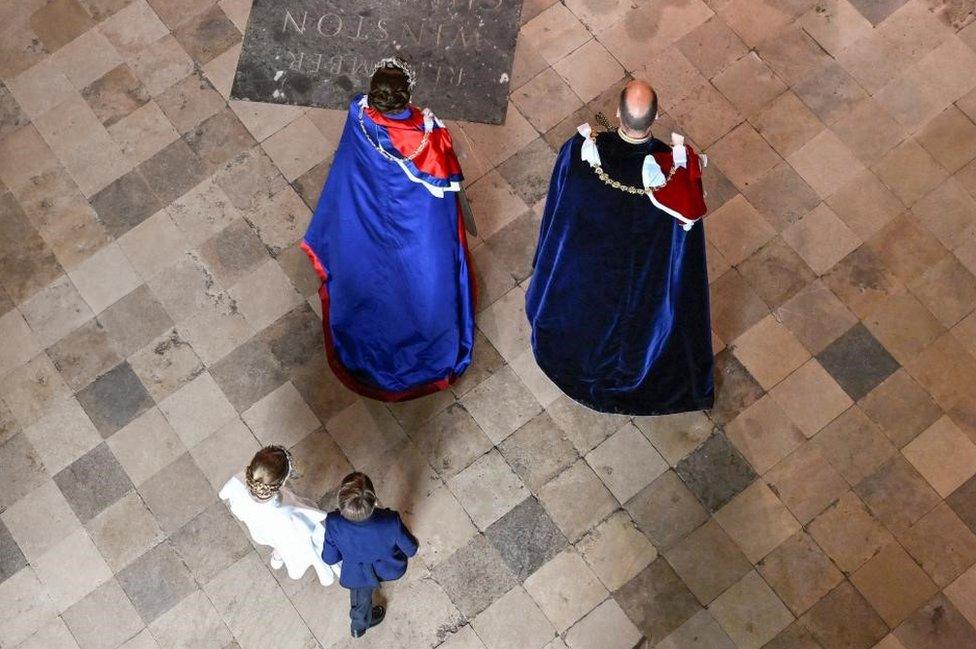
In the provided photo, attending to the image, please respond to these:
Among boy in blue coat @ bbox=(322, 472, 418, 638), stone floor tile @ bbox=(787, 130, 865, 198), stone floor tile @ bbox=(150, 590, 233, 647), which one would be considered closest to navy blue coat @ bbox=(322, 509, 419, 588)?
boy in blue coat @ bbox=(322, 472, 418, 638)

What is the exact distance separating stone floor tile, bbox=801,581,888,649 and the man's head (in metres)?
3.09

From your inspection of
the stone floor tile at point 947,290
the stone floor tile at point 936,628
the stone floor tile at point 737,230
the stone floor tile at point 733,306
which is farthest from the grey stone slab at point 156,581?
the stone floor tile at point 947,290

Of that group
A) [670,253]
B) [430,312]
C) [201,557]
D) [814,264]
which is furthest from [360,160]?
[814,264]

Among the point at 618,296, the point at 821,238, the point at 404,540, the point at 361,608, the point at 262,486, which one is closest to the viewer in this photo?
the point at 262,486

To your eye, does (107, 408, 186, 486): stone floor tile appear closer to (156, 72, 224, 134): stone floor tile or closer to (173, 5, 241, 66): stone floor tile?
(156, 72, 224, 134): stone floor tile

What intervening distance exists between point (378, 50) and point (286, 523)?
11.4ft

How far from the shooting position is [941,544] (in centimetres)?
523

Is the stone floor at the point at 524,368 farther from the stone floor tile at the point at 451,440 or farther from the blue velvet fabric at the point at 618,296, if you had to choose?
the blue velvet fabric at the point at 618,296

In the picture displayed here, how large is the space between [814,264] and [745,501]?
→ 1.63 metres

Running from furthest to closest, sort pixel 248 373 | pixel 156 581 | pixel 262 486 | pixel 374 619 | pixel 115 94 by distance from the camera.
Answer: pixel 115 94 < pixel 248 373 < pixel 156 581 < pixel 374 619 < pixel 262 486

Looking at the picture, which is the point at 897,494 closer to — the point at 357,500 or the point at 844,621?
the point at 844,621

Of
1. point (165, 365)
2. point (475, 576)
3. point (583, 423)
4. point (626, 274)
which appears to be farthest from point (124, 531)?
point (626, 274)

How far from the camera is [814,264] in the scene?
18.8 feet

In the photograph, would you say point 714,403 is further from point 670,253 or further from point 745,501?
point 670,253
